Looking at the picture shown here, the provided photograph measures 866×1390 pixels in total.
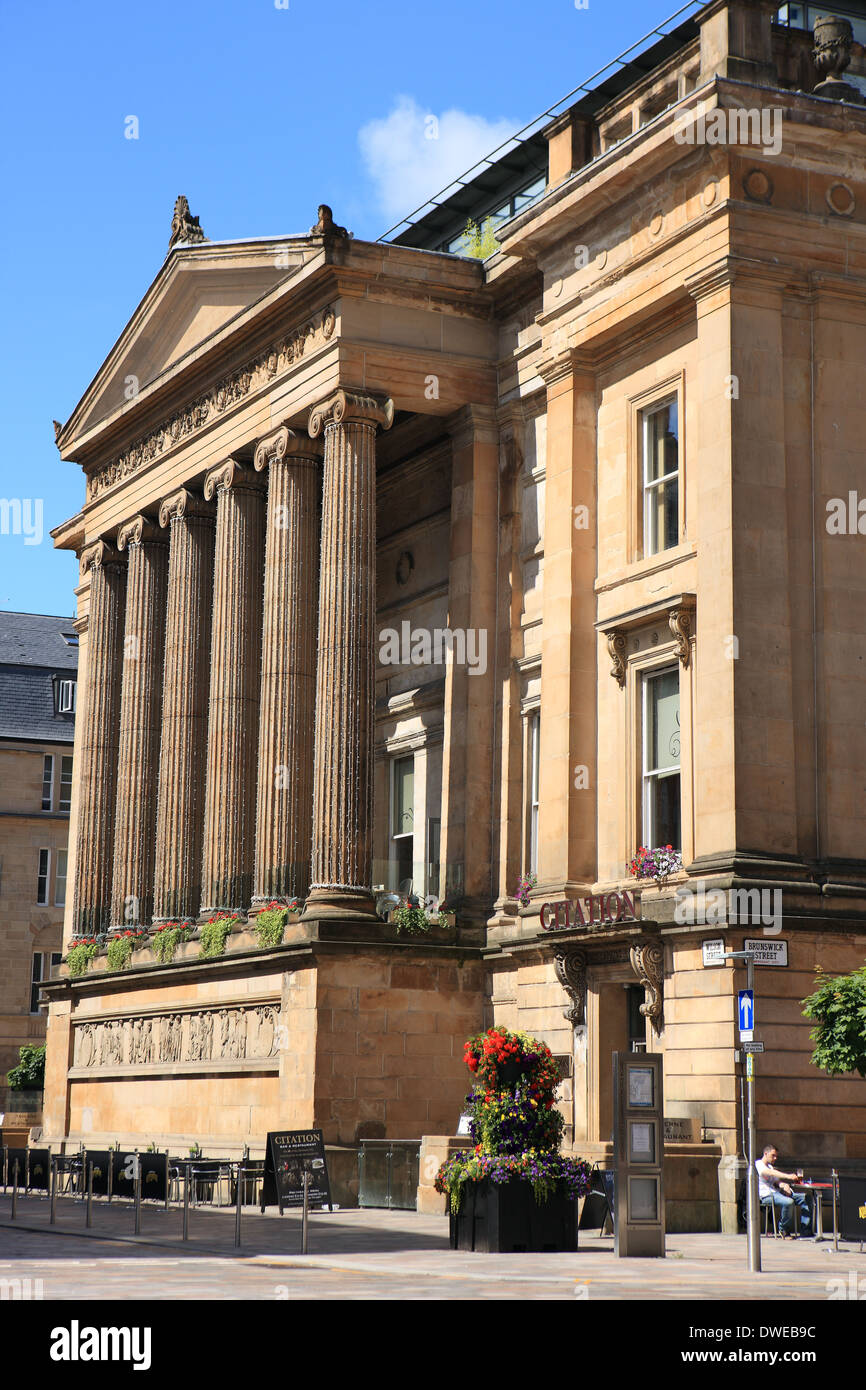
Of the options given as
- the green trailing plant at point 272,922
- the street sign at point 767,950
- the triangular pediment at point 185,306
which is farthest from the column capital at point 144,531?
the street sign at point 767,950

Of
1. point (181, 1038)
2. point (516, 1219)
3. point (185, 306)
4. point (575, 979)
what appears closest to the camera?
point (516, 1219)

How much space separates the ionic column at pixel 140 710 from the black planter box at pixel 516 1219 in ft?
82.3

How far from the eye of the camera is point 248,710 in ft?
137

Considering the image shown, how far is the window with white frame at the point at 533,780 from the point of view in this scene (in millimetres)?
36281

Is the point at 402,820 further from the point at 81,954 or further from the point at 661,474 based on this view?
the point at 661,474

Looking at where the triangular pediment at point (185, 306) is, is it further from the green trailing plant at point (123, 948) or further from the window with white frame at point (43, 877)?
the window with white frame at point (43, 877)

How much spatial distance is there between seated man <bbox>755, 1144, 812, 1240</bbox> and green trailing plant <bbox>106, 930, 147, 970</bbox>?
861 inches

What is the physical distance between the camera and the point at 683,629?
101ft

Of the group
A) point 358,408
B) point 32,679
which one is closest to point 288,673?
point 358,408

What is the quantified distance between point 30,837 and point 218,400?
132 feet

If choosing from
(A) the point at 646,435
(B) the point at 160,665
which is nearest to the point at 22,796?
(B) the point at 160,665

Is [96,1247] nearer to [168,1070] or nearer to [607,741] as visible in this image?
[607,741]

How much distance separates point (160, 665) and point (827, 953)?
23946 mm

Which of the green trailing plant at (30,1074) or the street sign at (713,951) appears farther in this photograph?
the green trailing plant at (30,1074)
